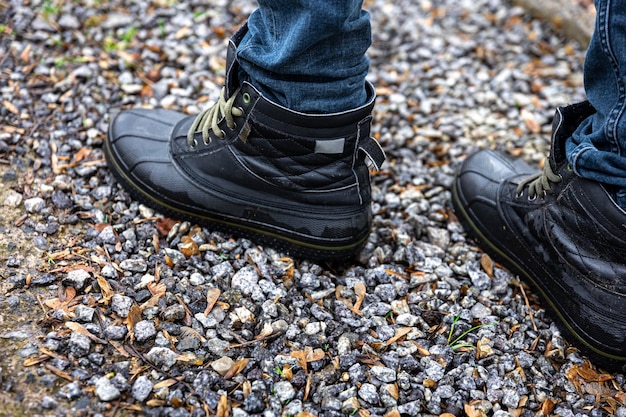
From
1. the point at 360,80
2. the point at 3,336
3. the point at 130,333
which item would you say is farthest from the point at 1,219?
the point at 360,80

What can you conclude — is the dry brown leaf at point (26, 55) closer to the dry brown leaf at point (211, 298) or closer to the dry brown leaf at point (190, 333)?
the dry brown leaf at point (211, 298)

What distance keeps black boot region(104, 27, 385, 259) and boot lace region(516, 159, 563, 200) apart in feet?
1.80

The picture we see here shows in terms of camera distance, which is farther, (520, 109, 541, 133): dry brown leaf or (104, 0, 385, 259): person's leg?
(520, 109, 541, 133): dry brown leaf

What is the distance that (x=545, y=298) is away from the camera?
7.02 feet

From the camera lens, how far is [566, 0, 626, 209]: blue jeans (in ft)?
5.64

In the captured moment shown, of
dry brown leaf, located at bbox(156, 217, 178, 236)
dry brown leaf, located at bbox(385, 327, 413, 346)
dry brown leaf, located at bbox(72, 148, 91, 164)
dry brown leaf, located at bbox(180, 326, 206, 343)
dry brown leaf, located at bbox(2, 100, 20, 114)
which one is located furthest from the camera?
dry brown leaf, located at bbox(2, 100, 20, 114)

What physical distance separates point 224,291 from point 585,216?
119 cm

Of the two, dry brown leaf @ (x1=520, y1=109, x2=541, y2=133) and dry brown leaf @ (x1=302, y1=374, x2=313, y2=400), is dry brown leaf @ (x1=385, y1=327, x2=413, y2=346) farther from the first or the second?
dry brown leaf @ (x1=520, y1=109, x2=541, y2=133)

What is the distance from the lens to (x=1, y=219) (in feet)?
7.04

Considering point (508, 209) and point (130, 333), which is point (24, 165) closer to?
point (130, 333)

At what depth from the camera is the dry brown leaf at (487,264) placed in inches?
89.6

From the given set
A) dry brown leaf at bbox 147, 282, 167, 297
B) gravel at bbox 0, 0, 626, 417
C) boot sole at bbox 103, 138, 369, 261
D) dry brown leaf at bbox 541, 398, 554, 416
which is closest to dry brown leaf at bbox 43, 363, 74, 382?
gravel at bbox 0, 0, 626, 417

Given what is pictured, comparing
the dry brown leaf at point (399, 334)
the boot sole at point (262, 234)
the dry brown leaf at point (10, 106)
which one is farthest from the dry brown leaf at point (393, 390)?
the dry brown leaf at point (10, 106)

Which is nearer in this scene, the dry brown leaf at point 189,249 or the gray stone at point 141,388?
the gray stone at point 141,388
